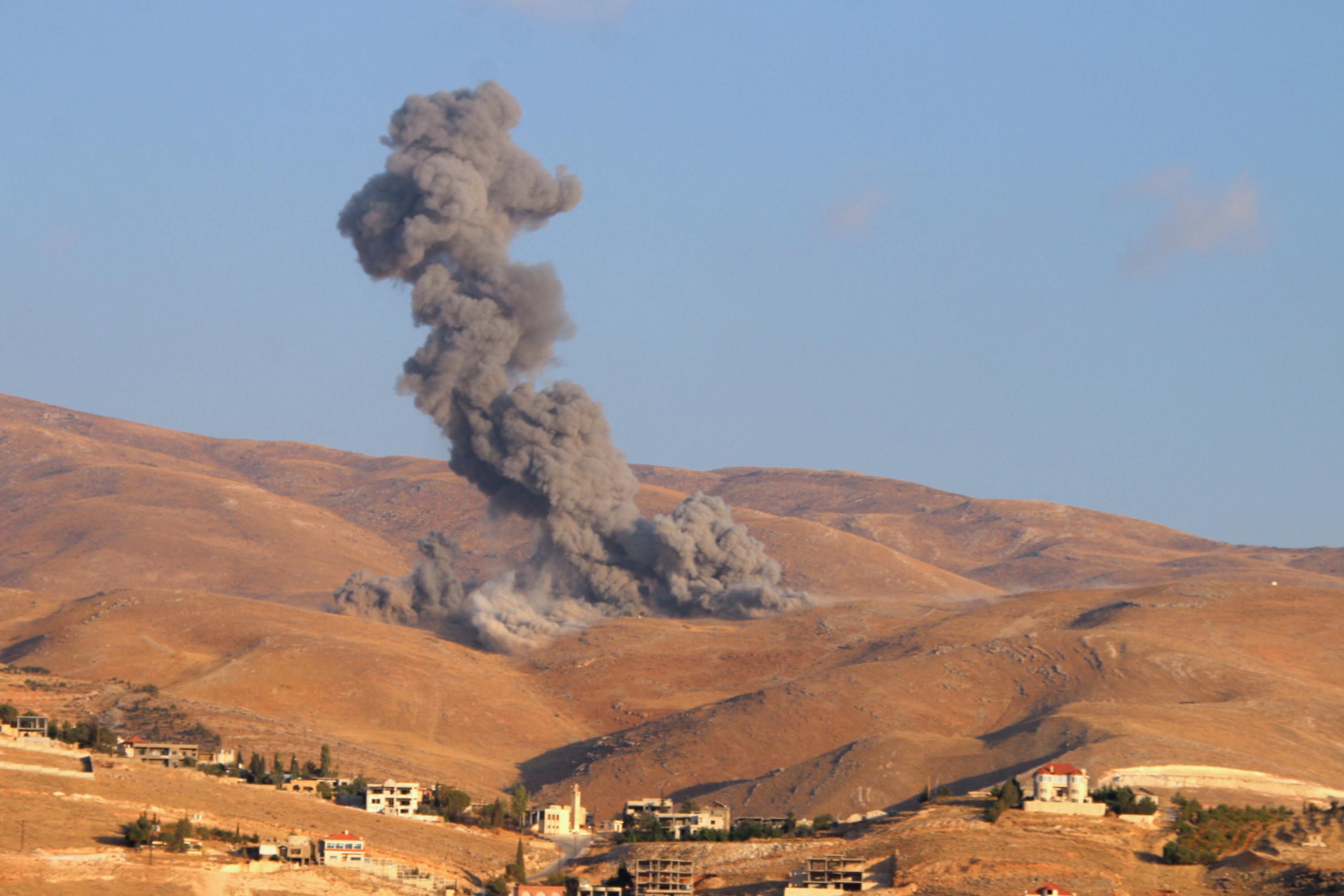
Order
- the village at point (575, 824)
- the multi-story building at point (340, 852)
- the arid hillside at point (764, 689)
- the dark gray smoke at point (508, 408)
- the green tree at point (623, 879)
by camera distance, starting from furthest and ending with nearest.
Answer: the dark gray smoke at point (508, 408), the arid hillside at point (764, 689), the green tree at point (623, 879), the multi-story building at point (340, 852), the village at point (575, 824)

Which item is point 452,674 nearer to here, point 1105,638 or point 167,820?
point 1105,638

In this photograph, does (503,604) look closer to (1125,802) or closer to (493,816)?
(493,816)

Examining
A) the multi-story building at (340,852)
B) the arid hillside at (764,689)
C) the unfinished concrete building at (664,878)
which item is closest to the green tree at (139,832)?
the multi-story building at (340,852)

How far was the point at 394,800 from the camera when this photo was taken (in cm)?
8250

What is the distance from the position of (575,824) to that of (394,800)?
28.5 ft

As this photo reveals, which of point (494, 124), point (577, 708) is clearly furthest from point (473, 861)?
point (494, 124)

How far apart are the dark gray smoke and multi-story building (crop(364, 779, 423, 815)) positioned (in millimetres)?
48077

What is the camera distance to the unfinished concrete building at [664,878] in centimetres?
6775

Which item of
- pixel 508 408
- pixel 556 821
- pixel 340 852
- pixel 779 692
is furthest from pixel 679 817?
pixel 508 408

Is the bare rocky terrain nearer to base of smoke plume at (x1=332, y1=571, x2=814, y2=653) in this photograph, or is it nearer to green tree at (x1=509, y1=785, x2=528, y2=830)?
base of smoke plume at (x1=332, y1=571, x2=814, y2=653)

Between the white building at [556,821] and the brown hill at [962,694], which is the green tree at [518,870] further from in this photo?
the brown hill at [962,694]

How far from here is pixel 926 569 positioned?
196 m

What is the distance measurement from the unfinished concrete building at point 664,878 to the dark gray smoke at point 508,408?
61263 millimetres

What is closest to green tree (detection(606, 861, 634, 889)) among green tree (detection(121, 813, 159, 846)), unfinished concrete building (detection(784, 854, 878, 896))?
unfinished concrete building (detection(784, 854, 878, 896))
